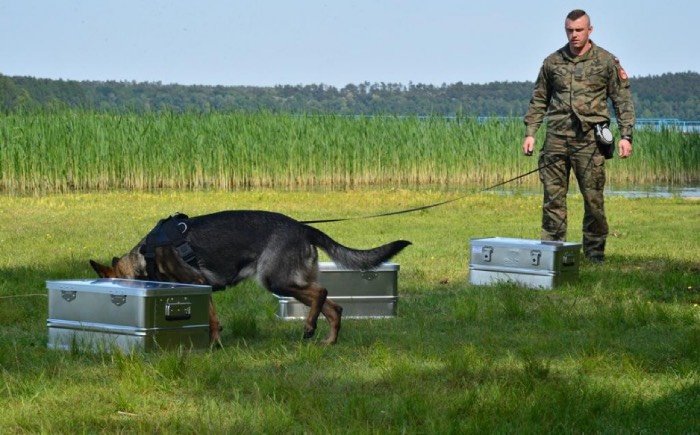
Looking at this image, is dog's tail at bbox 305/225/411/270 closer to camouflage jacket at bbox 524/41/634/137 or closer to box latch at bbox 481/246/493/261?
box latch at bbox 481/246/493/261

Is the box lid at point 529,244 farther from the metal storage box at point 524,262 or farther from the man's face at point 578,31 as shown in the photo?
the man's face at point 578,31

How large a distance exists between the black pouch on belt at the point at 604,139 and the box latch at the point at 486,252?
5.76 feet

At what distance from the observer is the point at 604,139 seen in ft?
36.1

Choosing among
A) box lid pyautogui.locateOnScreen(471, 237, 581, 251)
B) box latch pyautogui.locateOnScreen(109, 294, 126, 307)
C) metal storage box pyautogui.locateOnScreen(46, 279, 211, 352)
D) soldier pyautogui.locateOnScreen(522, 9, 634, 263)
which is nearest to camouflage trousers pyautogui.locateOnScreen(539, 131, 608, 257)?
soldier pyautogui.locateOnScreen(522, 9, 634, 263)

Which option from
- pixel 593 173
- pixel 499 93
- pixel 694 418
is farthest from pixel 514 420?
pixel 499 93

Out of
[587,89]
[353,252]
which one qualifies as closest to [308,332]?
[353,252]

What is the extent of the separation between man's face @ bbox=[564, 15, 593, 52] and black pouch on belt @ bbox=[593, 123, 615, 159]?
2.53ft

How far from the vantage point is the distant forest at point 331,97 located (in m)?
31.0

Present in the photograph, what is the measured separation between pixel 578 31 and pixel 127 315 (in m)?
5.92

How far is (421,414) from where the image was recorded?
5.25m

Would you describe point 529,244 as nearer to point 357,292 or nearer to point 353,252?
point 357,292

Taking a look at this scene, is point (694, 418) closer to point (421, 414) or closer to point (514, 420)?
point (514, 420)

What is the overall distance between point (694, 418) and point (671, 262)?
22.5 ft

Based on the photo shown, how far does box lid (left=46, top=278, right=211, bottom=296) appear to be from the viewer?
657cm
